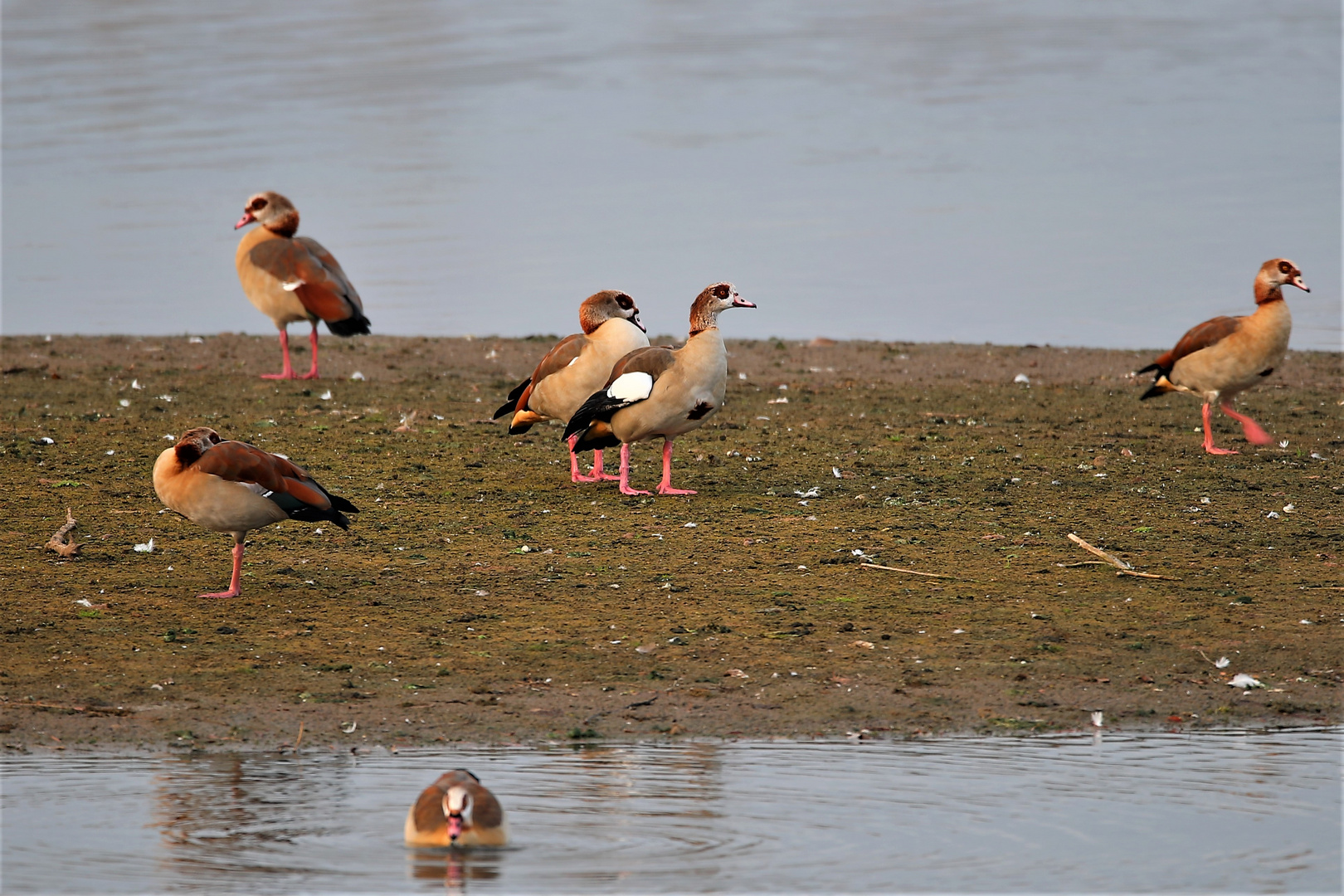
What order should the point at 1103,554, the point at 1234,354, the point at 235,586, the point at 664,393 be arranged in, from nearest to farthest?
the point at 235,586 → the point at 1103,554 → the point at 664,393 → the point at 1234,354

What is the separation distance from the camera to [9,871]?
5410mm

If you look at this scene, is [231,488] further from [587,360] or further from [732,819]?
[587,360]

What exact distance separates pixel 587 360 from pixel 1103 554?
375 centimetres

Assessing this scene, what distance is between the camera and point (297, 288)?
15.4m

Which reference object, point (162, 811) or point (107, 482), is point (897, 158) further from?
point (162, 811)

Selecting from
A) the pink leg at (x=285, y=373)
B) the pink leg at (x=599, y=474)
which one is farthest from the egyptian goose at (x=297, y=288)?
the pink leg at (x=599, y=474)

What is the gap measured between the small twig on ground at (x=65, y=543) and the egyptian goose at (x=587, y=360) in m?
3.24

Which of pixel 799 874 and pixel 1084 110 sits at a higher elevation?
pixel 1084 110

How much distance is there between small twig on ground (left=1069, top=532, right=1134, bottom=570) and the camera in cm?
868

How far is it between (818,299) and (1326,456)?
896 cm

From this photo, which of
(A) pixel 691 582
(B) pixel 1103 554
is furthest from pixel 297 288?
(B) pixel 1103 554

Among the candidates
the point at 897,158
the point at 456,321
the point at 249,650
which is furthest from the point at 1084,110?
the point at 249,650

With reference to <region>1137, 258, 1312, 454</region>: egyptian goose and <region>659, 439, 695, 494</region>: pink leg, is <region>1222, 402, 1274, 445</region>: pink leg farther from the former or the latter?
<region>659, 439, 695, 494</region>: pink leg

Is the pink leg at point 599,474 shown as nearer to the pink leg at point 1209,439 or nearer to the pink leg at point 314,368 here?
the pink leg at point 1209,439
